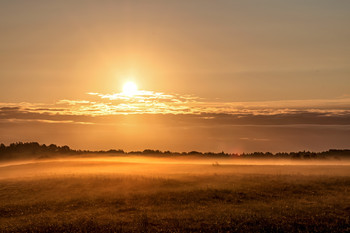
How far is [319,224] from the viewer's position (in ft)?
90.8

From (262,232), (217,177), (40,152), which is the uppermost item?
(40,152)

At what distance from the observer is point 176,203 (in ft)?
118

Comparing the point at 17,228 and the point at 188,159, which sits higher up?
the point at 188,159

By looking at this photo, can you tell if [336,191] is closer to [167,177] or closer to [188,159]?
[167,177]

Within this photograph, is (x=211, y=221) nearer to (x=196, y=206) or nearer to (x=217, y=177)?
(x=196, y=206)

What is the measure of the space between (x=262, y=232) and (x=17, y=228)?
17911 mm

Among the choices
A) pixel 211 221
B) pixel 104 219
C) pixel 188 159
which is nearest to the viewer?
pixel 211 221

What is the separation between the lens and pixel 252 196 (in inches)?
1511

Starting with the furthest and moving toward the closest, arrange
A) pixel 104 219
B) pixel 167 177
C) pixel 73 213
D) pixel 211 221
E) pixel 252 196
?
pixel 167 177, pixel 252 196, pixel 73 213, pixel 104 219, pixel 211 221

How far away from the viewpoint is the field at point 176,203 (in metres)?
28.2

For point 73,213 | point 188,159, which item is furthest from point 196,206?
point 188,159

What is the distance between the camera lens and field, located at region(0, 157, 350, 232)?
92.6 feet

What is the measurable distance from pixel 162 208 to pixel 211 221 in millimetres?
6726

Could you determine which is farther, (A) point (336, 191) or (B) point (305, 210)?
(A) point (336, 191)
